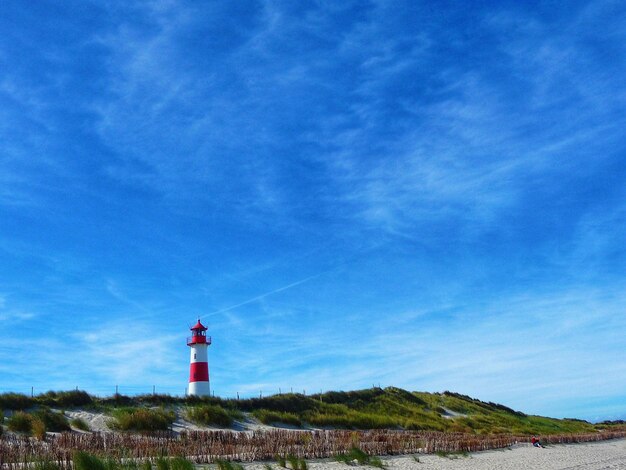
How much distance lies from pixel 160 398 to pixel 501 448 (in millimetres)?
16077

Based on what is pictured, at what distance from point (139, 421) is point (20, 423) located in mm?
4540

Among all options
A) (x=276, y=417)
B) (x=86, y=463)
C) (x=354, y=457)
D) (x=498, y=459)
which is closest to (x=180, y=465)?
(x=86, y=463)

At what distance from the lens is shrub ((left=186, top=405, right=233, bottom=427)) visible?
86.1 ft

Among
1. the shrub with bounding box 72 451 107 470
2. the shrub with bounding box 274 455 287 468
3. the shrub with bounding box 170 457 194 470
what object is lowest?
the shrub with bounding box 274 455 287 468

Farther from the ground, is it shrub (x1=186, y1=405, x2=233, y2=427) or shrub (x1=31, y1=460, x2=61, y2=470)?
shrub (x1=186, y1=405, x2=233, y2=427)

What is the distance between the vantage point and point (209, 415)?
2653 centimetres

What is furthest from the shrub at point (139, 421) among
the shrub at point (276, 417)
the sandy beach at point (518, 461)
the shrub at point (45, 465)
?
the shrub at point (45, 465)

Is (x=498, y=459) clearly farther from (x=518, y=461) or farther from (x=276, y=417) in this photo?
(x=276, y=417)

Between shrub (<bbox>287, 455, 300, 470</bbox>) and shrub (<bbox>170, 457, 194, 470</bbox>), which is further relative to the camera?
shrub (<bbox>287, 455, 300, 470</bbox>)

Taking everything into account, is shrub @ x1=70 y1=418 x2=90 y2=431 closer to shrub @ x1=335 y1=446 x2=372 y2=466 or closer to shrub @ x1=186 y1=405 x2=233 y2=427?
shrub @ x1=186 y1=405 x2=233 y2=427

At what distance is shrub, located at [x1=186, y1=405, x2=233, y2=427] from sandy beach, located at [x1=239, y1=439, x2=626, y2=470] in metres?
9.66

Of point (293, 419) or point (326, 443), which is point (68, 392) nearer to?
point (293, 419)

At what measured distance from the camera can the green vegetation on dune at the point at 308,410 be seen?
79.7 ft

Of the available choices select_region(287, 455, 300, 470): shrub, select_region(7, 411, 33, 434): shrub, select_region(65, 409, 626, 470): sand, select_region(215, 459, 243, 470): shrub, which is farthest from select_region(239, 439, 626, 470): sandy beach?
select_region(7, 411, 33, 434): shrub
